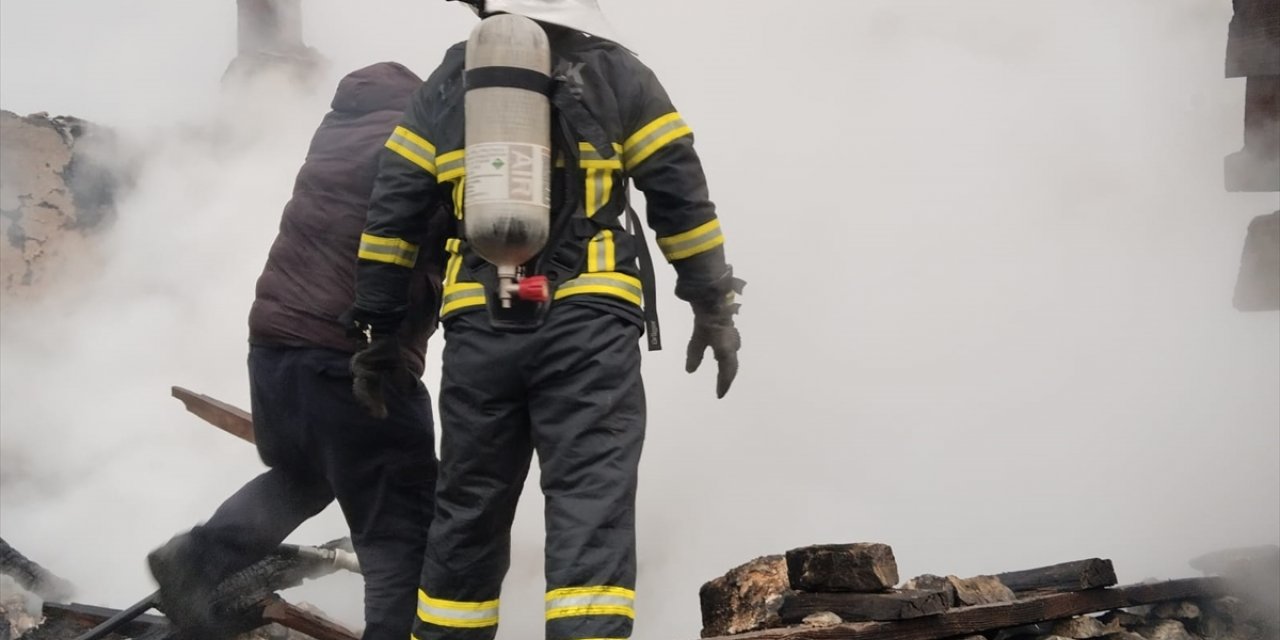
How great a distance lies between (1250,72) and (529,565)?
320 centimetres

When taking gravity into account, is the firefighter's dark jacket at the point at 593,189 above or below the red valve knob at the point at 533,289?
above

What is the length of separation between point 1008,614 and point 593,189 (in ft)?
5.06

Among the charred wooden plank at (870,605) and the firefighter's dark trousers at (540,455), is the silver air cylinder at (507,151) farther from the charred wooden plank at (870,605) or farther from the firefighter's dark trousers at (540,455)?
the charred wooden plank at (870,605)

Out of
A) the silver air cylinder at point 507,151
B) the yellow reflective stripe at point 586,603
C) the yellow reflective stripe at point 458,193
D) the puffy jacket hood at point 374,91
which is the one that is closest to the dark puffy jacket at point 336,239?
the puffy jacket hood at point 374,91

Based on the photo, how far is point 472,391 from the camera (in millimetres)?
2656

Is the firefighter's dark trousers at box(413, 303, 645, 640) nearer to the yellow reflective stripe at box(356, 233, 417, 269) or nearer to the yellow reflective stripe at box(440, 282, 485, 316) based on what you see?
the yellow reflective stripe at box(440, 282, 485, 316)

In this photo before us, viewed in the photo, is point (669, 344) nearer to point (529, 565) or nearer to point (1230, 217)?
point (529, 565)

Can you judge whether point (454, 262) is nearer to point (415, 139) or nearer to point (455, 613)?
point (415, 139)

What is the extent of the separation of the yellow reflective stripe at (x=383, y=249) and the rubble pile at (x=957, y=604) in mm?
1099

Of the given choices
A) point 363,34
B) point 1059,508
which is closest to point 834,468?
point 1059,508

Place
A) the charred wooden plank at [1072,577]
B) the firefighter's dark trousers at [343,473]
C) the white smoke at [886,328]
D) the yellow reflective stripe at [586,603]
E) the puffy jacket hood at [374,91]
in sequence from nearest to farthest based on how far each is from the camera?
the yellow reflective stripe at [586,603]
the firefighter's dark trousers at [343,473]
the puffy jacket hood at [374,91]
the charred wooden plank at [1072,577]
the white smoke at [886,328]

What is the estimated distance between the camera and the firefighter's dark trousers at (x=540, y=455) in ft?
8.22

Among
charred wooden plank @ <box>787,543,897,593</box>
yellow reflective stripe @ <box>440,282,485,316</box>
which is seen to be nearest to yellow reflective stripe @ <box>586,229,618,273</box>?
yellow reflective stripe @ <box>440,282,485,316</box>

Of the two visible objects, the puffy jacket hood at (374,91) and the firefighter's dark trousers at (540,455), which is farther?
the puffy jacket hood at (374,91)
